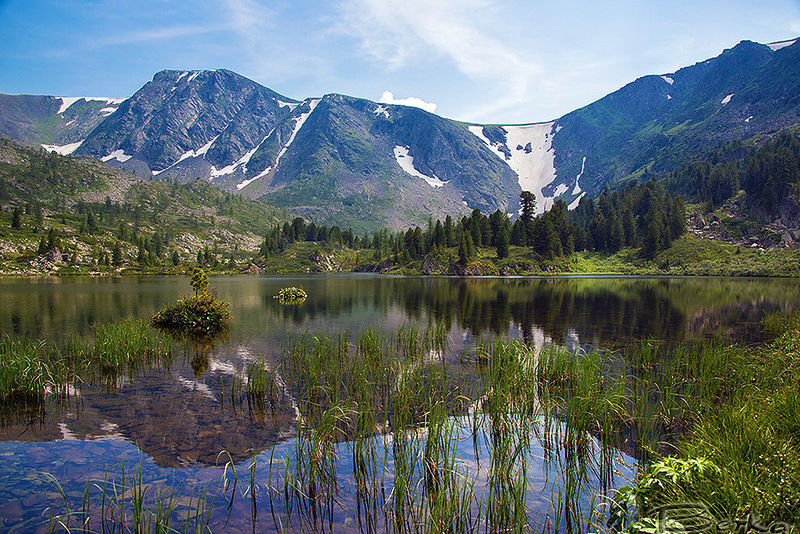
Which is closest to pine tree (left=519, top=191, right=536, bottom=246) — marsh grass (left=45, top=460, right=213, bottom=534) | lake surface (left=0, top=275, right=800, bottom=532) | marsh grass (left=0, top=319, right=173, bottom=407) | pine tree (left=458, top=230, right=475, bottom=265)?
pine tree (left=458, top=230, right=475, bottom=265)

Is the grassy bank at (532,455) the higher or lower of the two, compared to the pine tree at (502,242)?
lower

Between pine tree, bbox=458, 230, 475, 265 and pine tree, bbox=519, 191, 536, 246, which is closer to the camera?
pine tree, bbox=458, 230, 475, 265

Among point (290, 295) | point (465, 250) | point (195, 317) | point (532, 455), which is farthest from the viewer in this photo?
point (465, 250)

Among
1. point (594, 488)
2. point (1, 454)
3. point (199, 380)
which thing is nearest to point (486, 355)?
point (594, 488)

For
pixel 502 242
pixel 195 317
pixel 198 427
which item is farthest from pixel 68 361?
pixel 502 242

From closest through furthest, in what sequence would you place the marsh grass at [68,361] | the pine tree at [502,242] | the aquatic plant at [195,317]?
the marsh grass at [68,361]
the aquatic plant at [195,317]
the pine tree at [502,242]

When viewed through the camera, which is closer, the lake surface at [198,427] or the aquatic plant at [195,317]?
the lake surface at [198,427]

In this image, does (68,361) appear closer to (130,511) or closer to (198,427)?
(198,427)

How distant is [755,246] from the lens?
179 metres

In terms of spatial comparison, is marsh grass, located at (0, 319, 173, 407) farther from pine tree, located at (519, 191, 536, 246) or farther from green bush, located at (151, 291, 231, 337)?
pine tree, located at (519, 191, 536, 246)

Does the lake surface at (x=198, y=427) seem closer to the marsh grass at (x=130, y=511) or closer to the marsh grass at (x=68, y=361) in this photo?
the marsh grass at (x=130, y=511)

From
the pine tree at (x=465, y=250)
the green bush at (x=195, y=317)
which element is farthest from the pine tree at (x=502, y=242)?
the green bush at (x=195, y=317)

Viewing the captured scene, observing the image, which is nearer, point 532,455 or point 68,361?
point 532,455

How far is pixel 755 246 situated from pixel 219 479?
235575 mm
